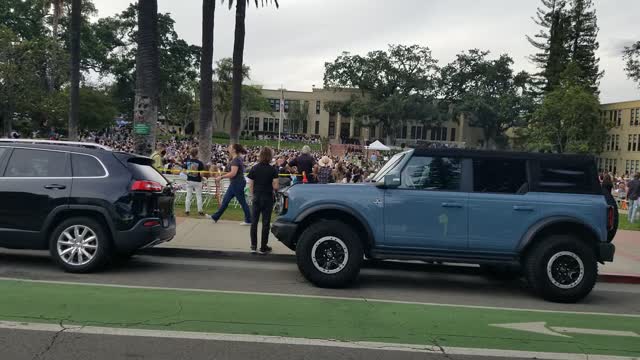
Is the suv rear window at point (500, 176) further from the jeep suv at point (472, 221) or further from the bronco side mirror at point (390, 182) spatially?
the bronco side mirror at point (390, 182)

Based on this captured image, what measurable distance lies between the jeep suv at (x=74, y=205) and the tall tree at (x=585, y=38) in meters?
70.8

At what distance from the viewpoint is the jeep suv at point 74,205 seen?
799cm

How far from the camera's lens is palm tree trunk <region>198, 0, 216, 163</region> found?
20828 millimetres

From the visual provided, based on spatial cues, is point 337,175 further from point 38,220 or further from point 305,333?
point 305,333

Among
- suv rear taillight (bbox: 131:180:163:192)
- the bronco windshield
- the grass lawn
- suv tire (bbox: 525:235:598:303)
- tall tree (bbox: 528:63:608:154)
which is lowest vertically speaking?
the grass lawn

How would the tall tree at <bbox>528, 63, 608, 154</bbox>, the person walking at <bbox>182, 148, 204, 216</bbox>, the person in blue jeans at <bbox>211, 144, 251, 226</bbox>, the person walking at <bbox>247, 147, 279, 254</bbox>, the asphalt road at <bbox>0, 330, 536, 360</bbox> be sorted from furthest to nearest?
the tall tree at <bbox>528, 63, 608, 154</bbox> → the person walking at <bbox>182, 148, 204, 216</bbox> → the person in blue jeans at <bbox>211, 144, 251, 226</bbox> → the person walking at <bbox>247, 147, 279, 254</bbox> → the asphalt road at <bbox>0, 330, 536, 360</bbox>

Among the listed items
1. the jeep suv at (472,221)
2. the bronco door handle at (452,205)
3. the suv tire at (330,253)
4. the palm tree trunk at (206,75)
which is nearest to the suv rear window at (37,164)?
the jeep suv at (472,221)

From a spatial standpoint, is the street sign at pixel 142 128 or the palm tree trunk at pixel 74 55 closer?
the street sign at pixel 142 128

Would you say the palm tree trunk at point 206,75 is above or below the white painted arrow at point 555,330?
above

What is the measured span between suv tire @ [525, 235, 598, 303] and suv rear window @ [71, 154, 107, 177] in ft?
19.6

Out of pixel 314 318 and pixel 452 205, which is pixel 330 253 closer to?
pixel 314 318

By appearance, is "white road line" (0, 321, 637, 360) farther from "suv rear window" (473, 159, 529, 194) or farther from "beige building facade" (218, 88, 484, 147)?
"beige building facade" (218, 88, 484, 147)

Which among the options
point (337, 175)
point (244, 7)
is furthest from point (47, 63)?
point (337, 175)

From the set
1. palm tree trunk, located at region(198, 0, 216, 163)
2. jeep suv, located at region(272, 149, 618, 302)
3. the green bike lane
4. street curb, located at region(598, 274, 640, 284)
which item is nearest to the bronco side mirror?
jeep suv, located at region(272, 149, 618, 302)
